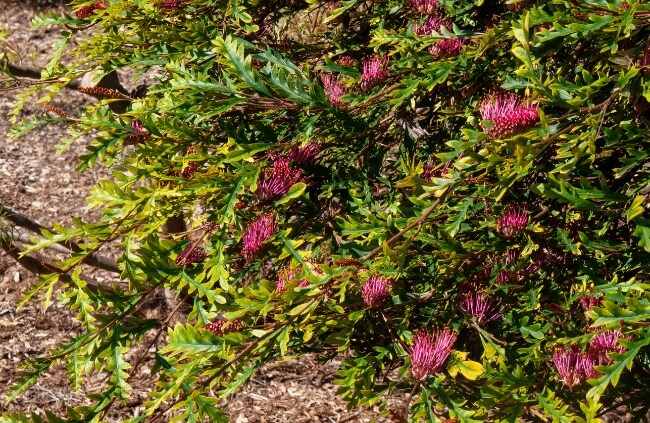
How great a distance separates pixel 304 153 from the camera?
188 cm

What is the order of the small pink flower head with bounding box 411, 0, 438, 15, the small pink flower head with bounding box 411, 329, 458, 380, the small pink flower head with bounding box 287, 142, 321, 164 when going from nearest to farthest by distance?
the small pink flower head with bounding box 411, 329, 458, 380
the small pink flower head with bounding box 287, 142, 321, 164
the small pink flower head with bounding box 411, 0, 438, 15

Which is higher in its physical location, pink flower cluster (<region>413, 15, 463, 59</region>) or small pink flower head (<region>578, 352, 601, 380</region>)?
pink flower cluster (<region>413, 15, 463, 59</region>)

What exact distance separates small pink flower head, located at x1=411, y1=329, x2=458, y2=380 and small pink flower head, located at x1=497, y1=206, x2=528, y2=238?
0.27 meters

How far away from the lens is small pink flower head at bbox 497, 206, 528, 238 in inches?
67.8

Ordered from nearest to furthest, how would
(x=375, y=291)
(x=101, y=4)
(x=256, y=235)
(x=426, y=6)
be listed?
1. (x=375, y=291)
2. (x=256, y=235)
3. (x=426, y=6)
4. (x=101, y=4)

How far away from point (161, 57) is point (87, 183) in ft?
12.1

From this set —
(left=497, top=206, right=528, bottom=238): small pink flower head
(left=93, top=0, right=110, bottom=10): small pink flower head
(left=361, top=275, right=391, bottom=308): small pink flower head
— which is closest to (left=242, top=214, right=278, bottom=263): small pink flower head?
(left=361, top=275, right=391, bottom=308): small pink flower head

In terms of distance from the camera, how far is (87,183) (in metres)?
5.61

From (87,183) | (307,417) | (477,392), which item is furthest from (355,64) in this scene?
(87,183)

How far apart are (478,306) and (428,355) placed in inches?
9.7

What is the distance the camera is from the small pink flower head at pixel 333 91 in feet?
6.37

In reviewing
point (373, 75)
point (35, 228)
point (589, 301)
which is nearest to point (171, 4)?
point (373, 75)

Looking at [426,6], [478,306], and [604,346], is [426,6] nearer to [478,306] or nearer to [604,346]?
[478,306]

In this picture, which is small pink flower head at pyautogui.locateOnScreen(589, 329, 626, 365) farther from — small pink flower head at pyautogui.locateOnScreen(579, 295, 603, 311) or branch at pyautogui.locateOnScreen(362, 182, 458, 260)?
branch at pyautogui.locateOnScreen(362, 182, 458, 260)
